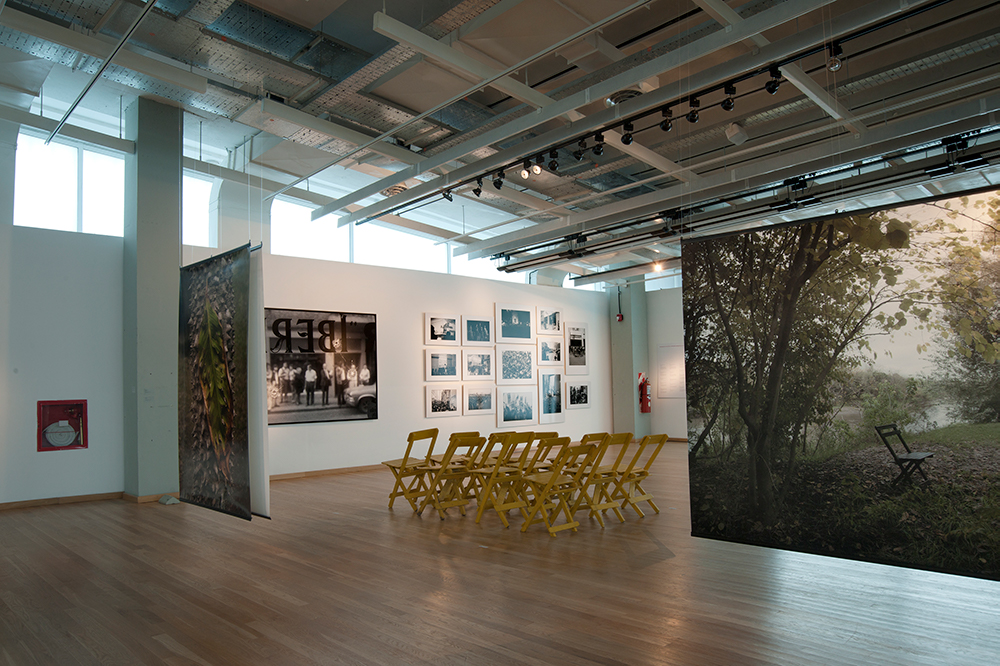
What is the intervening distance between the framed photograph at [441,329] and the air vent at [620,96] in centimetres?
613

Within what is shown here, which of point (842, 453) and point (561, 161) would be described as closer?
point (842, 453)

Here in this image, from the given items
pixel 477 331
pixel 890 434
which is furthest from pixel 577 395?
pixel 890 434

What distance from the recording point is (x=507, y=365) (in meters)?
13.6

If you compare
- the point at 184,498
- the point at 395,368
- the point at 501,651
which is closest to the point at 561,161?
the point at 395,368

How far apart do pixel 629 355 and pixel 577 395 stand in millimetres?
1729

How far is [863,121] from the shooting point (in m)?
6.95

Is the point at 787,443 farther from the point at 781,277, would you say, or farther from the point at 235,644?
the point at 235,644

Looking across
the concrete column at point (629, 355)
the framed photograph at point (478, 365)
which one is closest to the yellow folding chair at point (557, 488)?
the framed photograph at point (478, 365)

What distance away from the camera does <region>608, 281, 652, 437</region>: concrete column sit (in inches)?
617

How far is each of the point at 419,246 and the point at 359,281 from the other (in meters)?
1.90

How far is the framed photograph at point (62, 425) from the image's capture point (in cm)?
798

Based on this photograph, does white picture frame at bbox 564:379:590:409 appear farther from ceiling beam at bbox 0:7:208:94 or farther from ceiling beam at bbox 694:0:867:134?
ceiling beam at bbox 0:7:208:94

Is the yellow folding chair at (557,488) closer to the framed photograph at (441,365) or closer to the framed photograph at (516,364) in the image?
the framed photograph at (441,365)

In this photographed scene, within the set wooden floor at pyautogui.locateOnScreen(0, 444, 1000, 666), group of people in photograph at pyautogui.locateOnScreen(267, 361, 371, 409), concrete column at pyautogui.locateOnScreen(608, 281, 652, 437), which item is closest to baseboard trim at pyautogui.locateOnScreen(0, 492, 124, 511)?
wooden floor at pyautogui.locateOnScreen(0, 444, 1000, 666)
